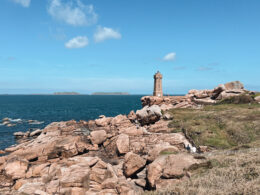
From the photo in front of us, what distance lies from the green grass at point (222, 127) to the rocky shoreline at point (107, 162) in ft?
5.79

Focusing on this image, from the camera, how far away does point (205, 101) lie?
158 feet

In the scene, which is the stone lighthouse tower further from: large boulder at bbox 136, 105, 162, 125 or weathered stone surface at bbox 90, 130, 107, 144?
weathered stone surface at bbox 90, 130, 107, 144

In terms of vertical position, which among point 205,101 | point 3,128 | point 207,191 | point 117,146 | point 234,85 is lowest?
point 3,128

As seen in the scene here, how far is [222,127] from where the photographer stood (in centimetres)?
2661

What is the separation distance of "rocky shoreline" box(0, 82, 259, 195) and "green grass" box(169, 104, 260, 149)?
5.79ft

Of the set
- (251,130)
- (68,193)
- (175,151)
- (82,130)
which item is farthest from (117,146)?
(251,130)

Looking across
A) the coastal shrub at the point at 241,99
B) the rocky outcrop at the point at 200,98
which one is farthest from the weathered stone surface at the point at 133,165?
the coastal shrub at the point at 241,99

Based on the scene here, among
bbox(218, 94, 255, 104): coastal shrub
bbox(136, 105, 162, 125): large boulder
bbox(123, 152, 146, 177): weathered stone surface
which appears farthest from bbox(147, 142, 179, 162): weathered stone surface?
bbox(218, 94, 255, 104): coastal shrub

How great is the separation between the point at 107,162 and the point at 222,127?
17244 millimetres

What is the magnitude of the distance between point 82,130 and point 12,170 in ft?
55.9

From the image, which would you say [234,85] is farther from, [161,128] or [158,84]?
[161,128]

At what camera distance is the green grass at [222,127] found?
897 inches

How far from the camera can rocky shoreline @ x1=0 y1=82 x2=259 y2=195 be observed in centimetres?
1350

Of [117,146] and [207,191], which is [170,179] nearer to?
[207,191]
